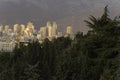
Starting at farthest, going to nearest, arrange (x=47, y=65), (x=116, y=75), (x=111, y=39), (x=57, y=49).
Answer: (x=57, y=49) < (x=47, y=65) < (x=111, y=39) < (x=116, y=75)

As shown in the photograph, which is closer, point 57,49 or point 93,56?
point 93,56

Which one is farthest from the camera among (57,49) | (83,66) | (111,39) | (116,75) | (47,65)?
(57,49)

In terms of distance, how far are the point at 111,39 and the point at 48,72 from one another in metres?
5.51

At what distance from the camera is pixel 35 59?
28.0 meters

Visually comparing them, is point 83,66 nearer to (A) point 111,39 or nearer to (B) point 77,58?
(B) point 77,58

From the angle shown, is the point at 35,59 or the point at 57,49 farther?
the point at 57,49

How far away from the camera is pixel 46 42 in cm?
3111

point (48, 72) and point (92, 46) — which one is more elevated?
point (92, 46)

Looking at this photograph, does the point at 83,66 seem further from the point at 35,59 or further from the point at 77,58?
the point at 35,59

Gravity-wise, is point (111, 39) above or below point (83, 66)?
above

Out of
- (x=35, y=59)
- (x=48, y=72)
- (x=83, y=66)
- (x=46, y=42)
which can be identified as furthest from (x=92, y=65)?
(x=46, y=42)

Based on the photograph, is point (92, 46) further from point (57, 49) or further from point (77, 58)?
point (57, 49)

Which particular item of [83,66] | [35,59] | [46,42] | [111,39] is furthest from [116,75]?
[46,42]

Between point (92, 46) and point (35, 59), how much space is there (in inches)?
198
